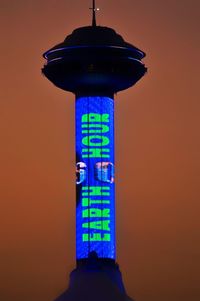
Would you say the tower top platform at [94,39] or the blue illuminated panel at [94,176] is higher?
the tower top platform at [94,39]

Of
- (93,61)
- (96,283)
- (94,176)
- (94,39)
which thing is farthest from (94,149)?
(96,283)

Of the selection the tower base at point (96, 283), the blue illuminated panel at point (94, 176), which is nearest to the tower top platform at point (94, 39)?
the blue illuminated panel at point (94, 176)

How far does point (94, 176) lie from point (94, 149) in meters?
1.10

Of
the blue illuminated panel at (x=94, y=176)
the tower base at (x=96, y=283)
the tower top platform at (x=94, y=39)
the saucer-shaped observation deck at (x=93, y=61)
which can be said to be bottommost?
the tower base at (x=96, y=283)

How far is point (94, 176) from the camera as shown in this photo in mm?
47250

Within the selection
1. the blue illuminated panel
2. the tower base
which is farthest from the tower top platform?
the tower base

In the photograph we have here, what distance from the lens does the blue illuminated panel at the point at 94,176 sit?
47.2 m

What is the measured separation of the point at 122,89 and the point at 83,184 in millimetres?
4737

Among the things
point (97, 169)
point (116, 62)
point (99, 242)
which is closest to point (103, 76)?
point (116, 62)

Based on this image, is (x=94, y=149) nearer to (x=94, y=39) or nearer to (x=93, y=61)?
(x=93, y=61)

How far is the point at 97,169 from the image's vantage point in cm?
4728

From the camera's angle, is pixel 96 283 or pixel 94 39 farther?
pixel 96 283

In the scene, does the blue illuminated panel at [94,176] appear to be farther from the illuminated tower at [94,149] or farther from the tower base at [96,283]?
the tower base at [96,283]

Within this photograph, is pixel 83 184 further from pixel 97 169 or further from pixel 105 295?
pixel 105 295
